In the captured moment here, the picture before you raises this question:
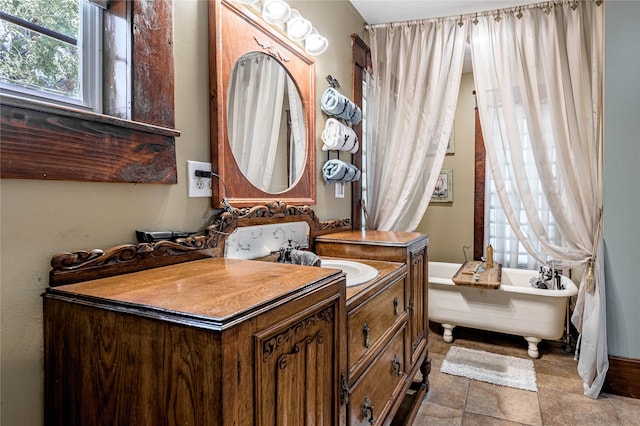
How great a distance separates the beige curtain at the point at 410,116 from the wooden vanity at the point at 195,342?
61.2 inches

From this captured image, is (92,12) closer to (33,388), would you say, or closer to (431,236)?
(33,388)

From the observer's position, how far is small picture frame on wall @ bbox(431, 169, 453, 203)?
13.9ft

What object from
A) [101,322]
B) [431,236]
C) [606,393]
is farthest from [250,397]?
[431,236]

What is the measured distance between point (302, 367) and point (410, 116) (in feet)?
7.05

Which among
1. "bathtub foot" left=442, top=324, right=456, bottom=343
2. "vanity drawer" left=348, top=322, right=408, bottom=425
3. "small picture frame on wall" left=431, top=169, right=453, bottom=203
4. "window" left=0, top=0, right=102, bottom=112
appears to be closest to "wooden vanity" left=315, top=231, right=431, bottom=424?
"vanity drawer" left=348, top=322, right=408, bottom=425

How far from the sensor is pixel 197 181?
1.28 m

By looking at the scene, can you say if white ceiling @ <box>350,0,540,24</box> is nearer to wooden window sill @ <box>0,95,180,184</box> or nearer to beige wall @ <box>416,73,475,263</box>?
beige wall @ <box>416,73,475,263</box>

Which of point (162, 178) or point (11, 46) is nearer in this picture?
point (11, 46)

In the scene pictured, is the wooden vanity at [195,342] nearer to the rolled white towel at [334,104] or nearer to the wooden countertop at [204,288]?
the wooden countertop at [204,288]

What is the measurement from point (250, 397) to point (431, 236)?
3918 millimetres

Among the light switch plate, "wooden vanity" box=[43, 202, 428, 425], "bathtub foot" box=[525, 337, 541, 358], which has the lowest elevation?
"bathtub foot" box=[525, 337, 541, 358]

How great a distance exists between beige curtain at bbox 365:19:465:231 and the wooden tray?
779 millimetres

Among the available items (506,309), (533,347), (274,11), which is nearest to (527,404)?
(533,347)

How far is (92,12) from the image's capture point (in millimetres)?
1010
